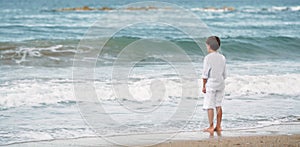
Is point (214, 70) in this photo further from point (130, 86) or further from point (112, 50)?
point (112, 50)

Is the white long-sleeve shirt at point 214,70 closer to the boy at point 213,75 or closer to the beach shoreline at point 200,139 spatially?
the boy at point 213,75

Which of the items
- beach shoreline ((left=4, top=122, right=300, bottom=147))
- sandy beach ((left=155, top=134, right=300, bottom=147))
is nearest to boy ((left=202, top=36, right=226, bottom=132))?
beach shoreline ((left=4, top=122, right=300, bottom=147))

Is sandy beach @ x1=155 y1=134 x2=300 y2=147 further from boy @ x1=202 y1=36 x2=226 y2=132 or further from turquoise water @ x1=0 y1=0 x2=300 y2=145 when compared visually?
turquoise water @ x1=0 y1=0 x2=300 y2=145

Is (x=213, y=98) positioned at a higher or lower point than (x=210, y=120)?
higher

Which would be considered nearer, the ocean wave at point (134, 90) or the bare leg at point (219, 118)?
the bare leg at point (219, 118)

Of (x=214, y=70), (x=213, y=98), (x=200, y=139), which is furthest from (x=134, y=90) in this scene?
(x=200, y=139)

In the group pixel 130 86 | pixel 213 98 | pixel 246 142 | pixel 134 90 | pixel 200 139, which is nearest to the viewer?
pixel 246 142

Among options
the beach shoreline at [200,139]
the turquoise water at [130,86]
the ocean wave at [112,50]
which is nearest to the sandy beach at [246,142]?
the beach shoreline at [200,139]

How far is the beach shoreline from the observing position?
6.38 meters

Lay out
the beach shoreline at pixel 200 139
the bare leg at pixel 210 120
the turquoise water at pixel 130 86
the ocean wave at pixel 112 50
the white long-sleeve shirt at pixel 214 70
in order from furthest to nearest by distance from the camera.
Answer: the ocean wave at pixel 112 50
the turquoise water at pixel 130 86
the bare leg at pixel 210 120
the white long-sleeve shirt at pixel 214 70
the beach shoreline at pixel 200 139

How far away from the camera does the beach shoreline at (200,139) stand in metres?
6.38

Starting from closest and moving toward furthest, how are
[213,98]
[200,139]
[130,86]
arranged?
1. [200,139]
2. [213,98]
3. [130,86]

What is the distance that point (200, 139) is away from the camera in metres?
6.71

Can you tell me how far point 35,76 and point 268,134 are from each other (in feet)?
21.5
